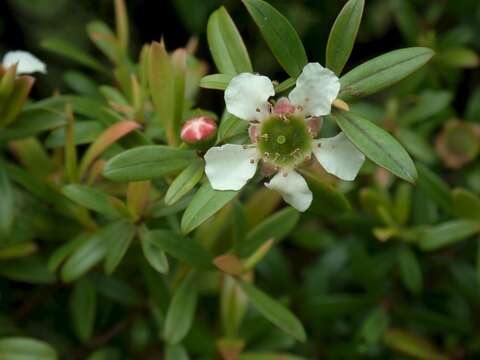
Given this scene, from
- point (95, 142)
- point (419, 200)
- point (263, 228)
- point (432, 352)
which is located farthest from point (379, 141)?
point (432, 352)

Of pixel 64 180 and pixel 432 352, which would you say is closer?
pixel 64 180

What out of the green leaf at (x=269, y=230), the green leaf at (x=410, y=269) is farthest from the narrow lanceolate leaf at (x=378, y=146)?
the green leaf at (x=410, y=269)

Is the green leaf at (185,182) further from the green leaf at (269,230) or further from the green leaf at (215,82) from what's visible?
the green leaf at (269,230)

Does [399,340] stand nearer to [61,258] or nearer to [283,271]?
[283,271]

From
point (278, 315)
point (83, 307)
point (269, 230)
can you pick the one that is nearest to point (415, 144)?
point (269, 230)

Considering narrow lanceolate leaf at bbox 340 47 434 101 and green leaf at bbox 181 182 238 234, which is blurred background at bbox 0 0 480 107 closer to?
narrow lanceolate leaf at bbox 340 47 434 101
